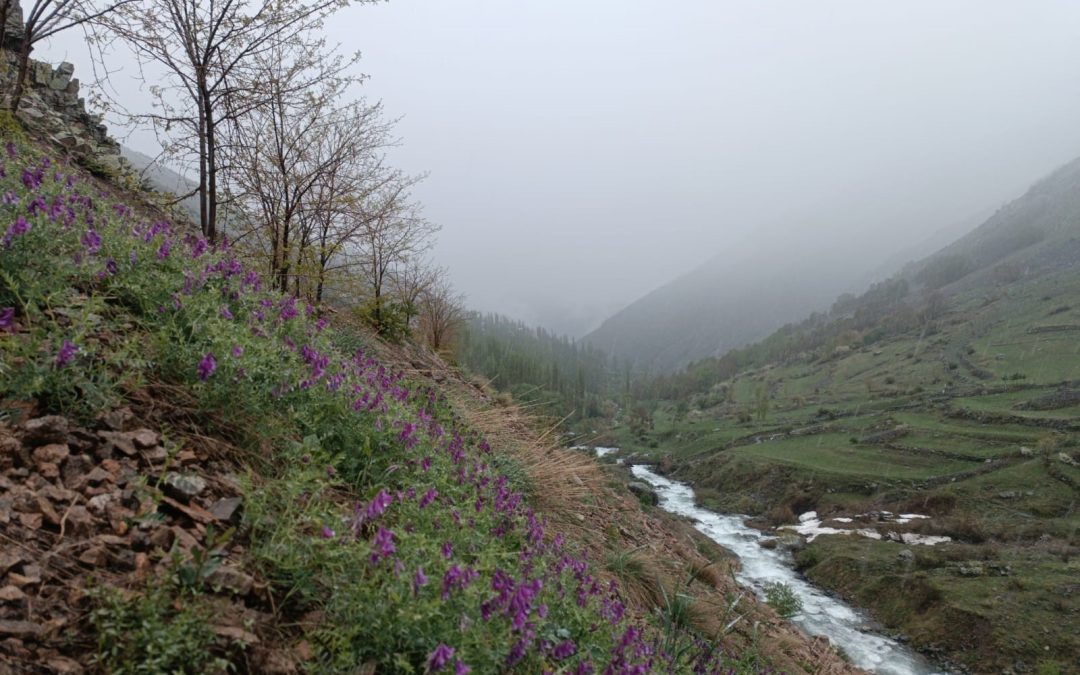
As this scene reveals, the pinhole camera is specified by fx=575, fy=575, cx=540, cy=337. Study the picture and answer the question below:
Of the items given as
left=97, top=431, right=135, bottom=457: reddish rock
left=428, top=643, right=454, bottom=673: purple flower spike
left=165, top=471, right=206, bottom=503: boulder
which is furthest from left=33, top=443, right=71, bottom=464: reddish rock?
left=428, top=643, right=454, bottom=673: purple flower spike

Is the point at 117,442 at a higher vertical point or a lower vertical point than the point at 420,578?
higher

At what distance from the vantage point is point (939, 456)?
52812 mm

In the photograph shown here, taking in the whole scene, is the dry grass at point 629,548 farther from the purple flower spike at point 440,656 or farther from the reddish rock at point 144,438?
the reddish rock at point 144,438

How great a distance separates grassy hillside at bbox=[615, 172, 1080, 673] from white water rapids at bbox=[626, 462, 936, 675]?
1418 millimetres

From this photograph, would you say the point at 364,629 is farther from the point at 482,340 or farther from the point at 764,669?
the point at 482,340

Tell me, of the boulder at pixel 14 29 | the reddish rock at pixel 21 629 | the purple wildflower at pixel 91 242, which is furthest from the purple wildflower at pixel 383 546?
the boulder at pixel 14 29

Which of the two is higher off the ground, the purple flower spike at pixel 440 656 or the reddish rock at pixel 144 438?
the reddish rock at pixel 144 438

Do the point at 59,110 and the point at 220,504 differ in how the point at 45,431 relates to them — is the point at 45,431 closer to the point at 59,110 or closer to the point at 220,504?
the point at 220,504

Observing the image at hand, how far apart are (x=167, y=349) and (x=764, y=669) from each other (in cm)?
503

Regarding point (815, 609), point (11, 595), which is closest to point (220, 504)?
point (11, 595)

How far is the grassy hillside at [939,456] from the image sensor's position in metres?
25.8

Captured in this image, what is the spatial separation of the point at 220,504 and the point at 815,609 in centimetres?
3003

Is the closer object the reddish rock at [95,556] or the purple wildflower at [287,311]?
the reddish rock at [95,556]

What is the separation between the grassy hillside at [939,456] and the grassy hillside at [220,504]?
28.1 metres
